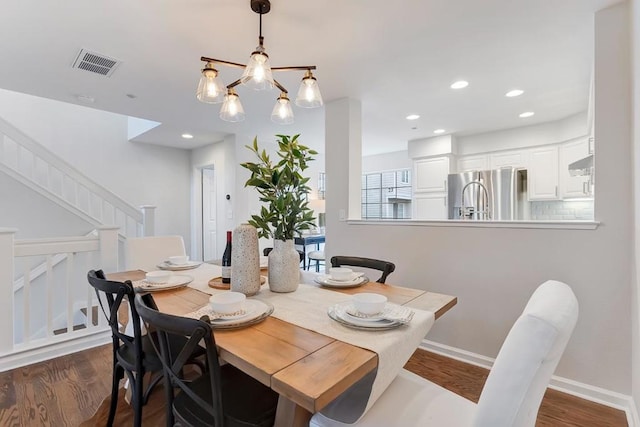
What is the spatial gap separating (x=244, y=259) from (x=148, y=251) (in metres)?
1.40

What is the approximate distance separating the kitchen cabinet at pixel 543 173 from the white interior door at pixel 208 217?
16.8 feet

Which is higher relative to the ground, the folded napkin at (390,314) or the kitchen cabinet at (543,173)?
the kitchen cabinet at (543,173)

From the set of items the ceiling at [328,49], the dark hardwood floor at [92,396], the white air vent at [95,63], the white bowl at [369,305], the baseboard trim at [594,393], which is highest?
the ceiling at [328,49]

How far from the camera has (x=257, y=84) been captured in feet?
5.49

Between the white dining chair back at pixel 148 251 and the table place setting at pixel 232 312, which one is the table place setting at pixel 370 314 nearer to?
the table place setting at pixel 232 312

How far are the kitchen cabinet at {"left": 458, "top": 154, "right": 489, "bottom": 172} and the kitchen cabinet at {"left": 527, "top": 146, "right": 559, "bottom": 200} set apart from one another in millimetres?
627

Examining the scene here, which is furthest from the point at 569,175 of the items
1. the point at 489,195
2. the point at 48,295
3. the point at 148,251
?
the point at 48,295

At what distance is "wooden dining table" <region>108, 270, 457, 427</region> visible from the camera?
0.77 meters

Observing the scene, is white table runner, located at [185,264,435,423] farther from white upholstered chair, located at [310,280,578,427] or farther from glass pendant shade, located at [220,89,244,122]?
glass pendant shade, located at [220,89,244,122]

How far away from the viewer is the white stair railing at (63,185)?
4.05 metres

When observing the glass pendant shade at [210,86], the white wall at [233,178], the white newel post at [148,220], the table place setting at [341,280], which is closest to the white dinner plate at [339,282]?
the table place setting at [341,280]

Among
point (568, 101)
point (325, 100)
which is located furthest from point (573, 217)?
point (325, 100)

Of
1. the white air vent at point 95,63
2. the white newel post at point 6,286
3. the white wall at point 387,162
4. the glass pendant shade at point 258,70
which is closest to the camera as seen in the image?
the glass pendant shade at point 258,70

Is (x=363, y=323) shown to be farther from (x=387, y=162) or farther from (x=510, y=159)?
(x=387, y=162)
